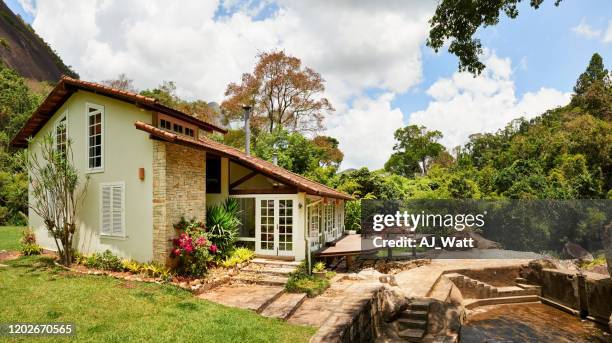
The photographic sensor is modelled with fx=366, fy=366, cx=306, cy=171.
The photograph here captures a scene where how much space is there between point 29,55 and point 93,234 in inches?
2158

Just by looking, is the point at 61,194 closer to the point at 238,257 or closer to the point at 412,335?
the point at 238,257

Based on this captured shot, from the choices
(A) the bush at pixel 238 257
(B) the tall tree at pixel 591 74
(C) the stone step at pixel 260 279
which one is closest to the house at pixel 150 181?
(A) the bush at pixel 238 257

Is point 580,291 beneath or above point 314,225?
beneath

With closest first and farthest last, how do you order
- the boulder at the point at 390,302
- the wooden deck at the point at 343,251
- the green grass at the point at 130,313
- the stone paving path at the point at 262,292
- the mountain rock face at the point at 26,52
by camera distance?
the green grass at the point at 130,313 → the stone paving path at the point at 262,292 → the boulder at the point at 390,302 → the wooden deck at the point at 343,251 → the mountain rock face at the point at 26,52

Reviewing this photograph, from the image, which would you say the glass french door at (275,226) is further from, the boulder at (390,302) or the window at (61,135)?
the window at (61,135)

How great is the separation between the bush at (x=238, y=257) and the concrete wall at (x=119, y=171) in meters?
2.42

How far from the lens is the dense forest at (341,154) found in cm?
2472

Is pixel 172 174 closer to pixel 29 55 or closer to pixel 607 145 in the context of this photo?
pixel 607 145

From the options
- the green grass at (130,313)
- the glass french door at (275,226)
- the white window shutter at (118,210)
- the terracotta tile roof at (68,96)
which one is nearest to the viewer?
the green grass at (130,313)

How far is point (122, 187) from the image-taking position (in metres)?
10.9

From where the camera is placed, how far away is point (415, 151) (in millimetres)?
59969

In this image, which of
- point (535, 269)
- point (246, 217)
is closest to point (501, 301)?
point (535, 269)

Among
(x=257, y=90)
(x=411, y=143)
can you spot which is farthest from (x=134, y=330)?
(x=411, y=143)

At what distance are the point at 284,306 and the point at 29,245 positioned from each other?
1024 centimetres
